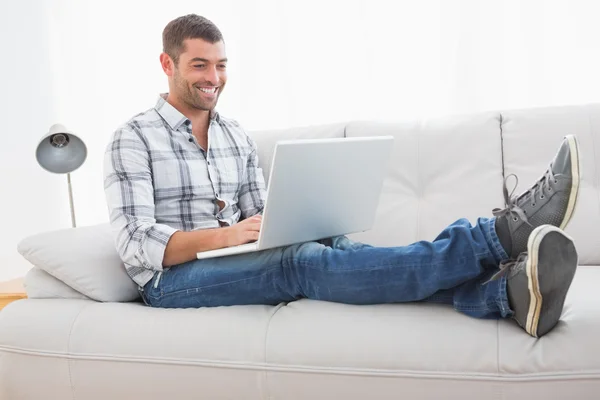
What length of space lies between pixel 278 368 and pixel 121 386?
396mm

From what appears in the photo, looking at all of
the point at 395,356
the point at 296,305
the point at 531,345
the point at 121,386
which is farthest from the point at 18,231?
the point at 531,345

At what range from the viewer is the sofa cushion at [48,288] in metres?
1.84

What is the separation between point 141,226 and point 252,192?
0.47 metres

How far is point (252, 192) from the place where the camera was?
6.93 feet

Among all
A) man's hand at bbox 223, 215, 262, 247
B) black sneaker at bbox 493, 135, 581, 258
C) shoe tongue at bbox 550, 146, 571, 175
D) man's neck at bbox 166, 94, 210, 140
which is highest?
man's neck at bbox 166, 94, 210, 140

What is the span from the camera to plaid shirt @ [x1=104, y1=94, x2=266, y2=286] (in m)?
1.75

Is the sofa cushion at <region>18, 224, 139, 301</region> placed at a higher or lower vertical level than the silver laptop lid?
lower

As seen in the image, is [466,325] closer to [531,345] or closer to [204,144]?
[531,345]

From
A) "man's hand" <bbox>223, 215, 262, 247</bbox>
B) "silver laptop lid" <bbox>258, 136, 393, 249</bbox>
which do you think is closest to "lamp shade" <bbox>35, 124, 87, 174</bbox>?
"man's hand" <bbox>223, 215, 262, 247</bbox>

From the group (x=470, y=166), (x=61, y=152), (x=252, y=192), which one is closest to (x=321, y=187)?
(x=252, y=192)

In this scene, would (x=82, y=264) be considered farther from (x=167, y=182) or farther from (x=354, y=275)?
(x=354, y=275)

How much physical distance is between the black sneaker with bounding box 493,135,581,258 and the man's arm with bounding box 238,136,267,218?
0.85 meters

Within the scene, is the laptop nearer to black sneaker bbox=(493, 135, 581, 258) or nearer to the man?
the man

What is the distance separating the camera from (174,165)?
1883 millimetres
